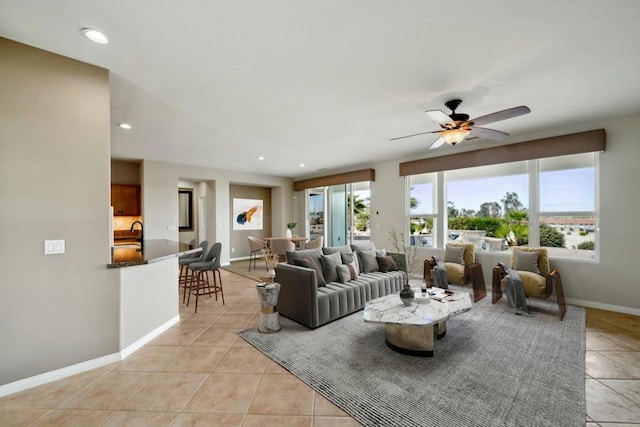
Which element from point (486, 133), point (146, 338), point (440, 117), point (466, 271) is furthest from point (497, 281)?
point (146, 338)

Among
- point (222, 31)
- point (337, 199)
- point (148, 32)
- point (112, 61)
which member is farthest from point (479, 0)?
point (337, 199)

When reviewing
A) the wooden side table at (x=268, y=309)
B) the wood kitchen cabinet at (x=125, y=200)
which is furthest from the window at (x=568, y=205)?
the wood kitchen cabinet at (x=125, y=200)

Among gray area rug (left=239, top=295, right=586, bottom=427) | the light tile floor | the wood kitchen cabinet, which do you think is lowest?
the light tile floor

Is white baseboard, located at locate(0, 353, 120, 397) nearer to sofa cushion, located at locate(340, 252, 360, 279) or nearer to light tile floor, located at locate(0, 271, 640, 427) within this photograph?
light tile floor, located at locate(0, 271, 640, 427)

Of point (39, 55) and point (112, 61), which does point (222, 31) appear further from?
point (39, 55)

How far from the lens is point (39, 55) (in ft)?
7.06

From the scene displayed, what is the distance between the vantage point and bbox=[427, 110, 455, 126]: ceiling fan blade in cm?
263

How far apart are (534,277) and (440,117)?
111 inches

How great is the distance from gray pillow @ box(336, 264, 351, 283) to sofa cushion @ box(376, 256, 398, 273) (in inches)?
34.9

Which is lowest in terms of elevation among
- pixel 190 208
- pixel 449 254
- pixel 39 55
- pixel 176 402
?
pixel 176 402

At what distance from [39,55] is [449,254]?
19.2 feet

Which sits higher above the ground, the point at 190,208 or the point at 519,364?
the point at 190,208

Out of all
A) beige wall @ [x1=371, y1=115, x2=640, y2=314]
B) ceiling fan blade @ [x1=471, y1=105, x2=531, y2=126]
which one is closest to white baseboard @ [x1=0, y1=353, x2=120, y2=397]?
ceiling fan blade @ [x1=471, y1=105, x2=531, y2=126]

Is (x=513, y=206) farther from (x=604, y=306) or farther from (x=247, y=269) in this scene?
(x=247, y=269)
